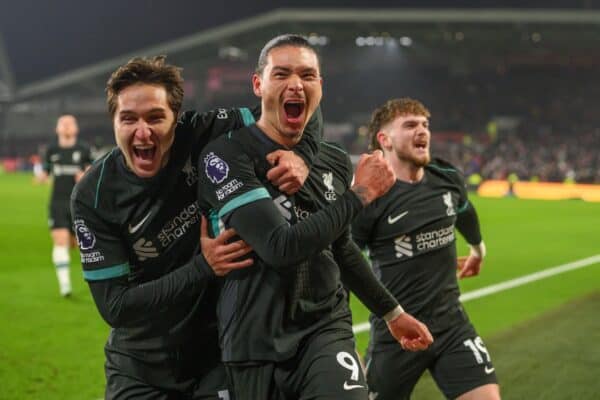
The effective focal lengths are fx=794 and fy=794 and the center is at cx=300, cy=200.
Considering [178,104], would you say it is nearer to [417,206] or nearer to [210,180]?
[210,180]

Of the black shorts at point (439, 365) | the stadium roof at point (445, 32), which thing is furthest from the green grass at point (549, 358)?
the stadium roof at point (445, 32)

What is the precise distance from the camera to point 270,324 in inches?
123

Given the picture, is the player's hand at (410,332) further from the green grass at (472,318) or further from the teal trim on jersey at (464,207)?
the green grass at (472,318)

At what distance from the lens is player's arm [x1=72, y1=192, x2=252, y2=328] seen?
3.20 meters

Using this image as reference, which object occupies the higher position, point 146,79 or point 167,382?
point 146,79

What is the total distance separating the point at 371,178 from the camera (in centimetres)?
315

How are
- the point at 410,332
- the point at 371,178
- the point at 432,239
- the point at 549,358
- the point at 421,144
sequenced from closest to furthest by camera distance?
the point at 371,178 < the point at 410,332 < the point at 432,239 < the point at 421,144 < the point at 549,358

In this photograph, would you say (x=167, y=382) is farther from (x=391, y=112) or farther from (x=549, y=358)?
(x=549, y=358)

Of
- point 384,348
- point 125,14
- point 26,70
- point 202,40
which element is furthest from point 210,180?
point 26,70

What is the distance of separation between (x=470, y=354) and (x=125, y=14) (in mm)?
56696

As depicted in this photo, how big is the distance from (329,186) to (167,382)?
3.66 feet

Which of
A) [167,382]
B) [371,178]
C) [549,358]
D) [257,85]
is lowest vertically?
[549,358]

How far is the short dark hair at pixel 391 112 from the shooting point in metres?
5.08

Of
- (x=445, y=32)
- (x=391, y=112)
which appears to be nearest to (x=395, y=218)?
(x=391, y=112)
